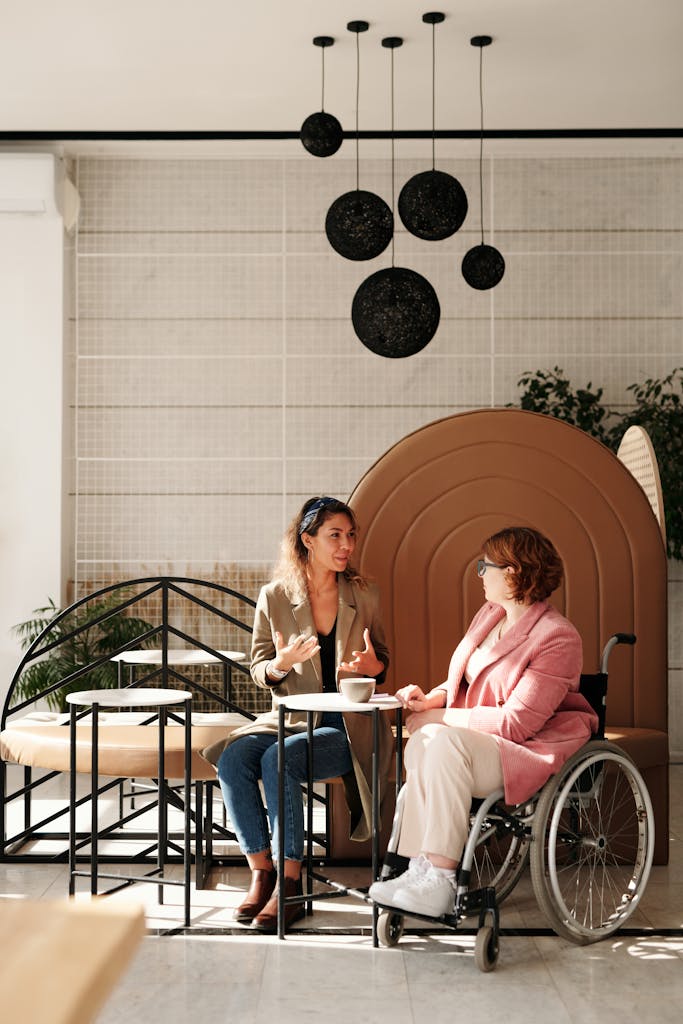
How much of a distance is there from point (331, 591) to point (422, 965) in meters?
1.33

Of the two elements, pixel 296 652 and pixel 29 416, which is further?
pixel 29 416

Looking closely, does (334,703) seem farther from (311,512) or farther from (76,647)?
(76,647)

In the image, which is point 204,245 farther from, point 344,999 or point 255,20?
point 344,999

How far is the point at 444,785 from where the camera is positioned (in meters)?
3.33

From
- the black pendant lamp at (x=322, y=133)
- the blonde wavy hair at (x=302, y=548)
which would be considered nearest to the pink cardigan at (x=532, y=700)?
the blonde wavy hair at (x=302, y=548)

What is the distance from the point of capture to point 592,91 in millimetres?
6207

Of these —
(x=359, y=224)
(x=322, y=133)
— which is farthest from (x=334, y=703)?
(x=322, y=133)

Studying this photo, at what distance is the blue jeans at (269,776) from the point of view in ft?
12.1

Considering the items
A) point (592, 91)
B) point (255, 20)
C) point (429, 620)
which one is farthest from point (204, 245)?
point (429, 620)

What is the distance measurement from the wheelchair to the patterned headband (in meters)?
1.05

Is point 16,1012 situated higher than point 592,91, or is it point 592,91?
point 592,91

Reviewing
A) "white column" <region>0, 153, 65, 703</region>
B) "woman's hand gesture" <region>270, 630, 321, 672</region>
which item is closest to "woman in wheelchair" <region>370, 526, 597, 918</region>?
"woman's hand gesture" <region>270, 630, 321, 672</region>

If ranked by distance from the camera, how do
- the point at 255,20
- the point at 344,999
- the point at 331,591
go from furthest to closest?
the point at 255,20 → the point at 331,591 → the point at 344,999

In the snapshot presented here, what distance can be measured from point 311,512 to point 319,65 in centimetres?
289
